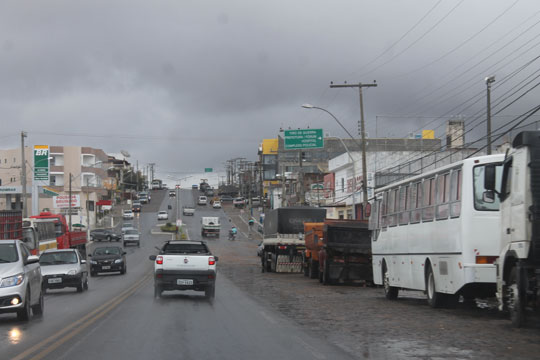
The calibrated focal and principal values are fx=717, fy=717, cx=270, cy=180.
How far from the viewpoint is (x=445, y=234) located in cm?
1638

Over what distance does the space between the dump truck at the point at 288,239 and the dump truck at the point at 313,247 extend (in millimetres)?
2223

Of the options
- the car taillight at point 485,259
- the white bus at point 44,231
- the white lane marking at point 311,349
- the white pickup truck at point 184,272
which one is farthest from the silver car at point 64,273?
the car taillight at point 485,259

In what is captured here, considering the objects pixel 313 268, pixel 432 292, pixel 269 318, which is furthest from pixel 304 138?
pixel 269 318

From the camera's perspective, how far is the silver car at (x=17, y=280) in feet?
45.7

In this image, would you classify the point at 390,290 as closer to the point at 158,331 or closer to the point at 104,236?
the point at 158,331

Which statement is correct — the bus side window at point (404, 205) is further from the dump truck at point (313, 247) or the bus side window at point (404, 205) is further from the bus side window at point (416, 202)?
the dump truck at point (313, 247)

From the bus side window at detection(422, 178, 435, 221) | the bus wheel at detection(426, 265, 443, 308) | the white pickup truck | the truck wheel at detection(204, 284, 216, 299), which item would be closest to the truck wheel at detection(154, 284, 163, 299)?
the white pickup truck

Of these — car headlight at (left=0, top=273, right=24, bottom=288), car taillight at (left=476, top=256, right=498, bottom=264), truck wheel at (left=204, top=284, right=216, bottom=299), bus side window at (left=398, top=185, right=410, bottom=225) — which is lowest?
truck wheel at (left=204, top=284, right=216, bottom=299)

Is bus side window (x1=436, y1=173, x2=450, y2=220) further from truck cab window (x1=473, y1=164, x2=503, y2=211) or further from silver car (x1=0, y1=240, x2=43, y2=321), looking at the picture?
silver car (x1=0, y1=240, x2=43, y2=321)

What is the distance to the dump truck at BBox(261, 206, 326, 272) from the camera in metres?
39.8

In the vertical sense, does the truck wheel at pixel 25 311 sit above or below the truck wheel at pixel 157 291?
above

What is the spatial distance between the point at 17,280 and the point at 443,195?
9629mm

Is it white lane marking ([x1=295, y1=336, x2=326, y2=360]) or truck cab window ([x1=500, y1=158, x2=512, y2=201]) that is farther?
truck cab window ([x1=500, y1=158, x2=512, y2=201])

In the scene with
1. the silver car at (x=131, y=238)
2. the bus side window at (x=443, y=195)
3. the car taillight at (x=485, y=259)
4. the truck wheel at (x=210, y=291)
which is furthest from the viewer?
the silver car at (x=131, y=238)
